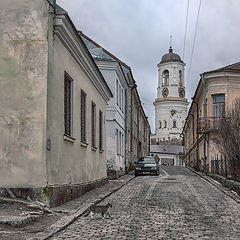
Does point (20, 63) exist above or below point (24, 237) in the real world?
above

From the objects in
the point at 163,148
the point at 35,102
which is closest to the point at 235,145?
the point at 35,102

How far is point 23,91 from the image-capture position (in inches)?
402

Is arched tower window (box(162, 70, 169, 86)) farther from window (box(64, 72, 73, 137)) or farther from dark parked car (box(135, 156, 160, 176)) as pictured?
window (box(64, 72, 73, 137))

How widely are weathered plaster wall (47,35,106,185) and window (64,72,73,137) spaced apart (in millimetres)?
215

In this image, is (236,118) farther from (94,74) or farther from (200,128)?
(200,128)

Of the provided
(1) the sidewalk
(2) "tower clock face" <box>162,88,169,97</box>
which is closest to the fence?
(1) the sidewalk

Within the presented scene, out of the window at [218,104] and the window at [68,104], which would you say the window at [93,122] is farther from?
the window at [218,104]

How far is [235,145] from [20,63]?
→ 10.9 metres

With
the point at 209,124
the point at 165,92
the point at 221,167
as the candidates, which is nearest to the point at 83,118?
the point at 221,167

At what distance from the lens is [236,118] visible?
63.9 ft

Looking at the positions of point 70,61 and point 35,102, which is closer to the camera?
point 35,102

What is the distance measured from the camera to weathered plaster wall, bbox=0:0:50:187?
32.9 feet

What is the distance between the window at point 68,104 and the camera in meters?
12.7

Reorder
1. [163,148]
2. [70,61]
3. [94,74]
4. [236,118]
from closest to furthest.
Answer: [70,61]
[94,74]
[236,118]
[163,148]
